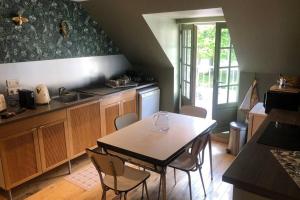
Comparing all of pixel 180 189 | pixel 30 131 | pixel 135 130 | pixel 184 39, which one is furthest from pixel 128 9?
pixel 180 189

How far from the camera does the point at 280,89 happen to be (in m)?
2.58

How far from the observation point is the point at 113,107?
12.0ft

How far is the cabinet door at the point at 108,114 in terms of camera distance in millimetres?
3509

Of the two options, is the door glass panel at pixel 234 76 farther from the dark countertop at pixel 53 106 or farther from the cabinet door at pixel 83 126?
the cabinet door at pixel 83 126

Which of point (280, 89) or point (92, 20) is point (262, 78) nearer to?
point (280, 89)

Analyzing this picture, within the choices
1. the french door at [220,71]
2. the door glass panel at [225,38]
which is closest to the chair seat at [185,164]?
the french door at [220,71]

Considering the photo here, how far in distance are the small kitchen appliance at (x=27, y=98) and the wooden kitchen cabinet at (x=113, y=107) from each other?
0.94 meters

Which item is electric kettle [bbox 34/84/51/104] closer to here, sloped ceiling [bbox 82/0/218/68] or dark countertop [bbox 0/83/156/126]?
→ dark countertop [bbox 0/83/156/126]

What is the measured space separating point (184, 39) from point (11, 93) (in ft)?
8.81

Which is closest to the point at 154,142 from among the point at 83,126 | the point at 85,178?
the point at 85,178

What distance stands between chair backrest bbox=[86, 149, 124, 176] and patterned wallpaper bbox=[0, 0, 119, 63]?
5.94 ft

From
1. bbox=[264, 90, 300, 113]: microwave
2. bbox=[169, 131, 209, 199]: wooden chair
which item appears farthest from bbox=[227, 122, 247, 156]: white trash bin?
bbox=[169, 131, 209, 199]: wooden chair

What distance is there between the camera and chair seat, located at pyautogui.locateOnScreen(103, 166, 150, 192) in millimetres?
2070

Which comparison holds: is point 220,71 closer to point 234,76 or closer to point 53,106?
point 234,76
